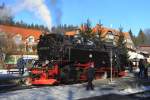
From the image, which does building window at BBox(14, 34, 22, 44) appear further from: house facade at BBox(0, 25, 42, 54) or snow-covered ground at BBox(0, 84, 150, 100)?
snow-covered ground at BBox(0, 84, 150, 100)

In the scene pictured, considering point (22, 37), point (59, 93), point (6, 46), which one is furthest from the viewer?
point (22, 37)

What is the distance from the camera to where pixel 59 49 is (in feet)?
81.8

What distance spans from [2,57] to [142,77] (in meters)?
32.0

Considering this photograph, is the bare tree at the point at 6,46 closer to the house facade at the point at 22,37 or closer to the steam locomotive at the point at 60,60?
the house facade at the point at 22,37

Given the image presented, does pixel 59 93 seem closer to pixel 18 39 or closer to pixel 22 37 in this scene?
pixel 18 39

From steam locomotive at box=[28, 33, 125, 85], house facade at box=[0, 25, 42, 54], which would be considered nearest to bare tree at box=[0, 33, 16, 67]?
house facade at box=[0, 25, 42, 54]

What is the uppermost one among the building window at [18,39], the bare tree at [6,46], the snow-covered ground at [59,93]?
the building window at [18,39]

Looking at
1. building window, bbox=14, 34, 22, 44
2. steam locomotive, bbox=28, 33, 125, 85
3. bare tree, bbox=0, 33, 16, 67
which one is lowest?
steam locomotive, bbox=28, 33, 125, 85

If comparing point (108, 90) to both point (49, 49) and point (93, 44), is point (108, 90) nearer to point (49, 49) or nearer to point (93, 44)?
point (49, 49)

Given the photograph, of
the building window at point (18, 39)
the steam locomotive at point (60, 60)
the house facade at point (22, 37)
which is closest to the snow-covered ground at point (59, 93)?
the steam locomotive at point (60, 60)

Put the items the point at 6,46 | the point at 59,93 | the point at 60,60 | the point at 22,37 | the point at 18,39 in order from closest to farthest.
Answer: the point at 59,93 → the point at 60,60 → the point at 6,46 → the point at 18,39 → the point at 22,37

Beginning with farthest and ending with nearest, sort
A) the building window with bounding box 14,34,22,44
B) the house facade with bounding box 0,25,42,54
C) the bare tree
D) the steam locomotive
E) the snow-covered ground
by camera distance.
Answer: the building window with bounding box 14,34,22,44, the house facade with bounding box 0,25,42,54, the bare tree, the steam locomotive, the snow-covered ground

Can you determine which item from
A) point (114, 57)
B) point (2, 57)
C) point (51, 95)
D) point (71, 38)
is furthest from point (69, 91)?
point (2, 57)

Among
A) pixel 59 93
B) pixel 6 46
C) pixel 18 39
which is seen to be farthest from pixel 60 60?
pixel 18 39
